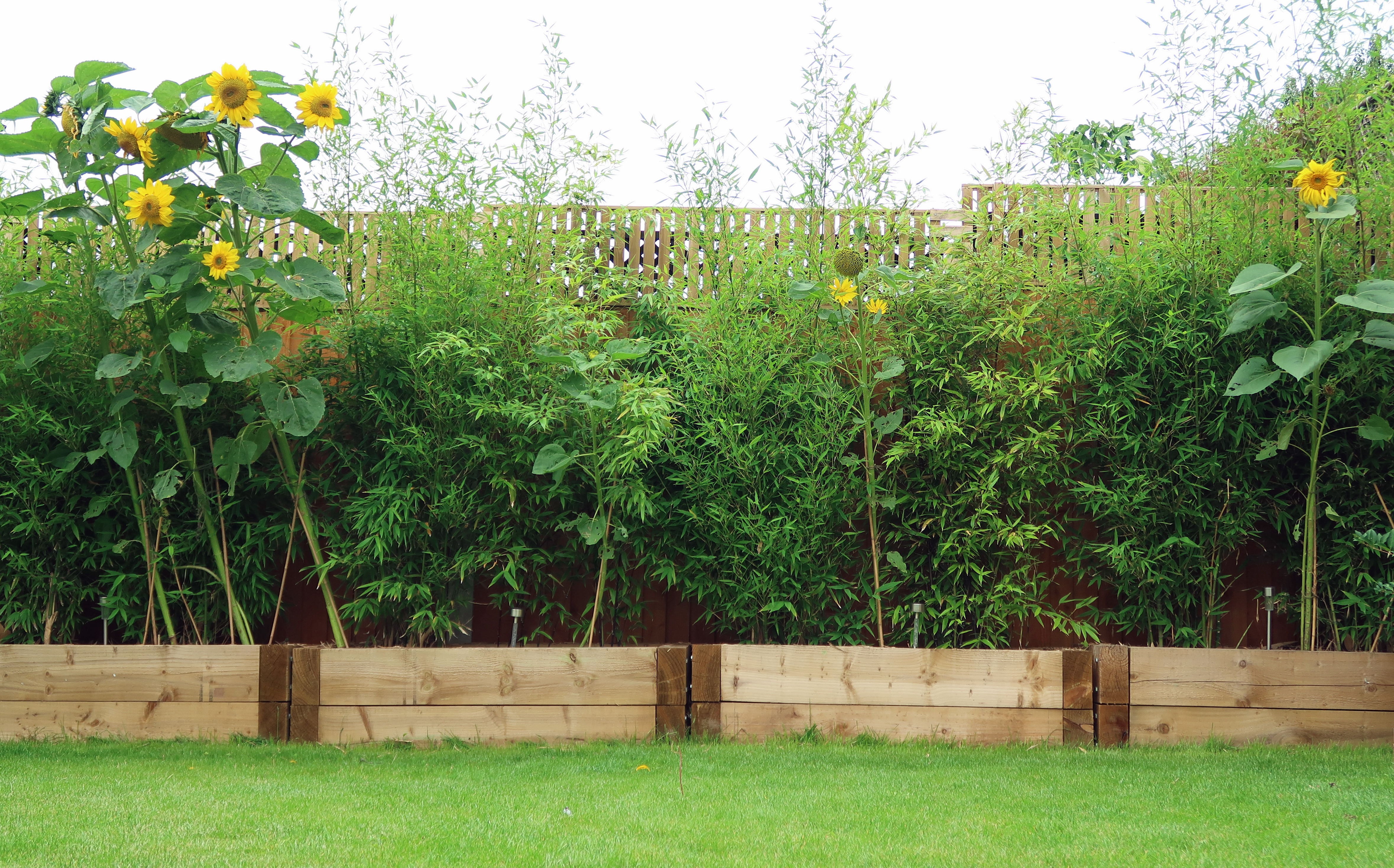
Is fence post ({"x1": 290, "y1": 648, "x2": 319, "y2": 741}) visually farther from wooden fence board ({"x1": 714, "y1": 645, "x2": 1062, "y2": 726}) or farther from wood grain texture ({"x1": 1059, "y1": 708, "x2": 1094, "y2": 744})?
wood grain texture ({"x1": 1059, "y1": 708, "x2": 1094, "y2": 744})

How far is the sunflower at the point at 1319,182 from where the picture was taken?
297cm

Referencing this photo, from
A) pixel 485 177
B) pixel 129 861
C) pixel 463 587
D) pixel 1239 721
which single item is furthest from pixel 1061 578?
pixel 129 861

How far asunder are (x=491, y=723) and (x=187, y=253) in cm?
181

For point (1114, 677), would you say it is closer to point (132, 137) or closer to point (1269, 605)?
point (1269, 605)

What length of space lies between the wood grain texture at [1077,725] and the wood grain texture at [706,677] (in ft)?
3.72

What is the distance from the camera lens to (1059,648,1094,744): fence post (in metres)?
3.29

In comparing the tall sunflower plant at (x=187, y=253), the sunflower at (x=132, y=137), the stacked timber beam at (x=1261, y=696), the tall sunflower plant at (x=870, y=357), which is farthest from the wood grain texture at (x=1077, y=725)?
the sunflower at (x=132, y=137)

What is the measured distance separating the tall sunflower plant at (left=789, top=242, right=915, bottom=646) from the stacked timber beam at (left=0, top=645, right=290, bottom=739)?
2.02m

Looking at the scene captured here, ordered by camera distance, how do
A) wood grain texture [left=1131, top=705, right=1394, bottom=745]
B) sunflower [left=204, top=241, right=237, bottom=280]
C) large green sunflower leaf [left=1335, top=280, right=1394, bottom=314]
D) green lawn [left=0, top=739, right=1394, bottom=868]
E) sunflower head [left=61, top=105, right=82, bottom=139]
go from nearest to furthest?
green lawn [left=0, top=739, right=1394, bottom=868]
large green sunflower leaf [left=1335, top=280, right=1394, bottom=314]
sunflower [left=204, top=241, right=237, bottom=280]
sunflower head [left=61, top=105, right=82, bottom=139]
wood grain texture [left=1131, top=705, right=1394, bottom=745]

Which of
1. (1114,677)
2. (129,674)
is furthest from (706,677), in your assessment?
(129,674)

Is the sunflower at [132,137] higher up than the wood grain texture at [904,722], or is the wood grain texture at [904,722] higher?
the sunflower at [132,137]

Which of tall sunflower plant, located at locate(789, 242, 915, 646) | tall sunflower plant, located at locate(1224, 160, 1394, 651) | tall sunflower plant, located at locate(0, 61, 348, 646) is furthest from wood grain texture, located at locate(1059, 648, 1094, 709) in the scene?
tall sunflower plant, located at locate(0, 61, 348, 646)

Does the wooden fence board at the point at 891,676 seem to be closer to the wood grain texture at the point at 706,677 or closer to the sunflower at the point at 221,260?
the wood grain texture at the point at 706,677

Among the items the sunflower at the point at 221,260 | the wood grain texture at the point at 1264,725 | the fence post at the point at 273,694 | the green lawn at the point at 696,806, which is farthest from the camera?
the fence post at the point at 273,694
